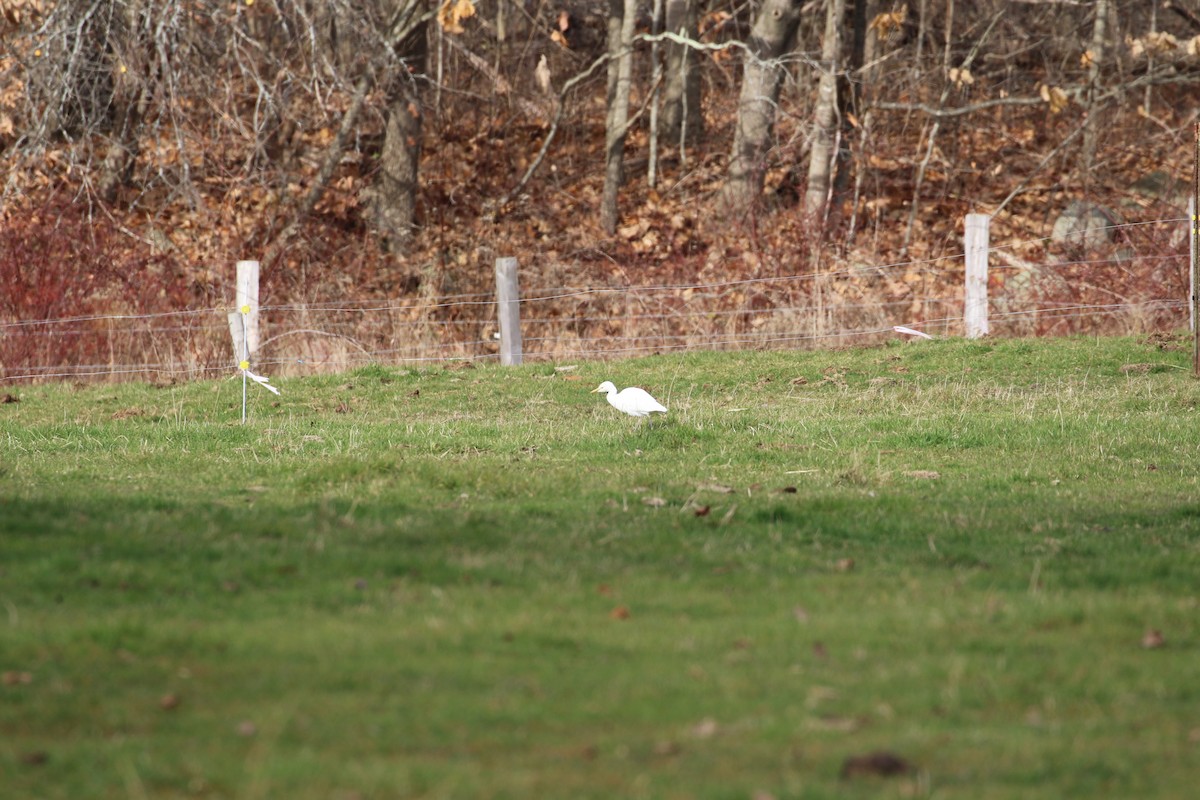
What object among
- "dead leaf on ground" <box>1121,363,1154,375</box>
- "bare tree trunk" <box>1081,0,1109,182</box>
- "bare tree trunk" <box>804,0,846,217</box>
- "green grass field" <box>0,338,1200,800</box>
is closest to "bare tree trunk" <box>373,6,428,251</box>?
"bare tree trunk" <box>804,0,846,217</box>

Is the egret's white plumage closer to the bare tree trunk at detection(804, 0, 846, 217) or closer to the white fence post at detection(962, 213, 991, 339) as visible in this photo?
the white fence post at detection(962, 213, 991, 339)

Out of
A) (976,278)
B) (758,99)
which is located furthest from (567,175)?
(976,278)

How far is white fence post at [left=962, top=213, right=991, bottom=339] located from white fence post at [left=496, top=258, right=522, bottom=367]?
248 inches

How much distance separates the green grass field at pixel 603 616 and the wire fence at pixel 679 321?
784 cm

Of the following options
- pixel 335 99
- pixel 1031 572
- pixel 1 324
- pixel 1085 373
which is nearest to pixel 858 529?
pixel 1031 572

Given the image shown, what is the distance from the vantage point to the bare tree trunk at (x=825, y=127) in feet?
83.2

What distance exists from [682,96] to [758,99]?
17.3ft

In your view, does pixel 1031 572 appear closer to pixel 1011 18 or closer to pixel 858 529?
pixel 858 529

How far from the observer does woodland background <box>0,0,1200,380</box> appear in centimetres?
1961

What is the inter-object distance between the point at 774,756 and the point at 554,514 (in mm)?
4098

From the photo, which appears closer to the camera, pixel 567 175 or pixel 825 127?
pixel 825 127

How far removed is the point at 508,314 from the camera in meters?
19.1

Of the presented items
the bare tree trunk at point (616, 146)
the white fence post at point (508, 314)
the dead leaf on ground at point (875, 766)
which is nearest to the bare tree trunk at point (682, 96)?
the bare tree trunk at point (616, 146)

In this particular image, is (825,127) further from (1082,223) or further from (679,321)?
(679,321)
